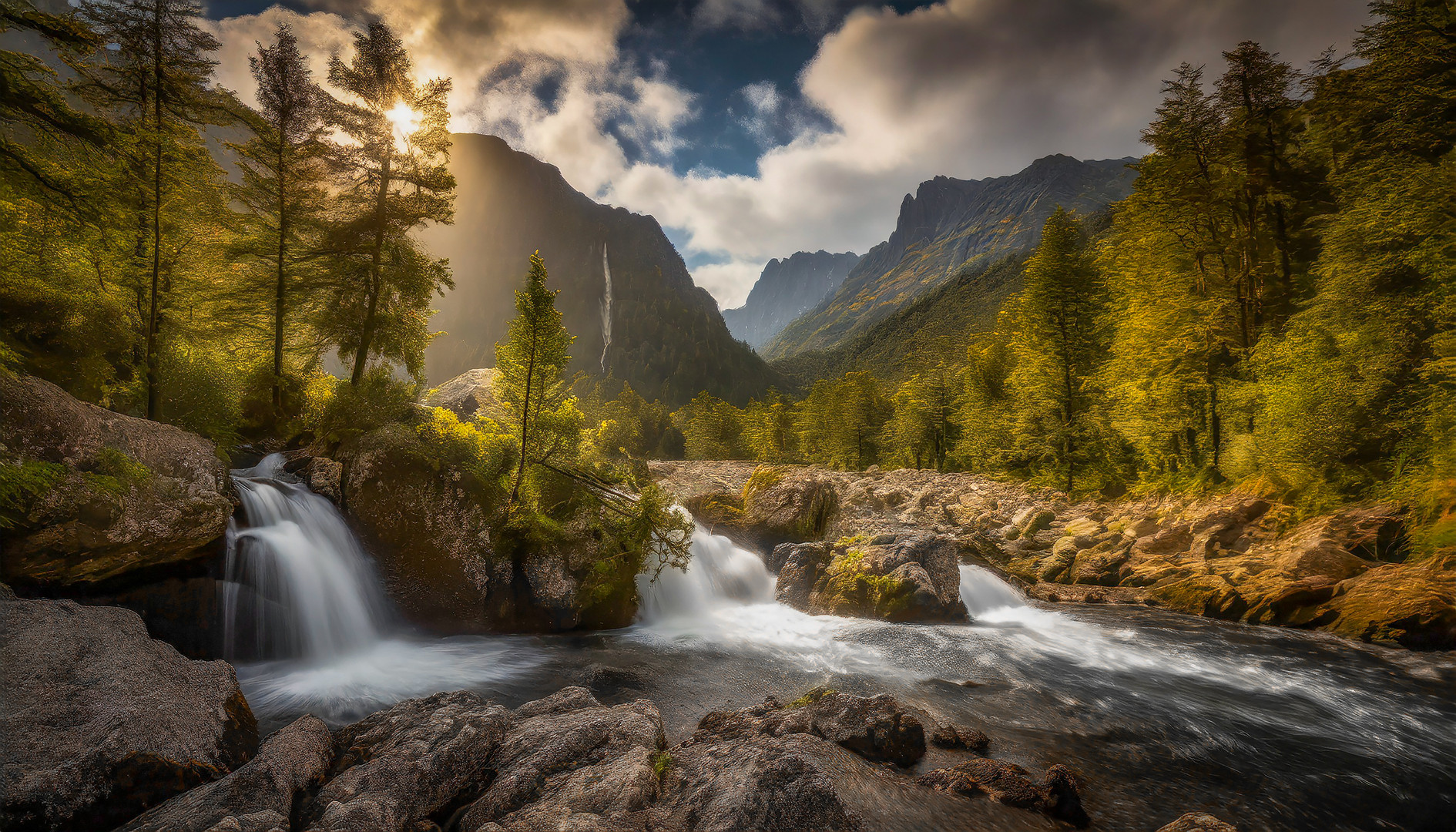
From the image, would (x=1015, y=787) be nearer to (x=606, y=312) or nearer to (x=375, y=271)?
(x=375, y=271)

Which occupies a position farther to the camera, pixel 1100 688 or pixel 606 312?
pixel 606 312

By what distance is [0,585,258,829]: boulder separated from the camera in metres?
4.23

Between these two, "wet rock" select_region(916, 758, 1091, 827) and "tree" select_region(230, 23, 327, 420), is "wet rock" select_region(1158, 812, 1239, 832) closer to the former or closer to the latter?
"wet rock" select_region(916, 758, 1091, 827)

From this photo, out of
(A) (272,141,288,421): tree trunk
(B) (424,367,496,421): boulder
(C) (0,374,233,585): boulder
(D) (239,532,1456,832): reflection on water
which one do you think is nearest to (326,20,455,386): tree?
(A) (272,141,288,421): tree trunk

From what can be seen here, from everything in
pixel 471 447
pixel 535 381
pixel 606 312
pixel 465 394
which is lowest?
pixel 471 447

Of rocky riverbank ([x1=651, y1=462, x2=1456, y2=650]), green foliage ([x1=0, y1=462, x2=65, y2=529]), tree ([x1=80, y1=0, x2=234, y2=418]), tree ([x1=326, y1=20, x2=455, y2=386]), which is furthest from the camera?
tree ([x1=326, y1=20, x2=455, y2=386])

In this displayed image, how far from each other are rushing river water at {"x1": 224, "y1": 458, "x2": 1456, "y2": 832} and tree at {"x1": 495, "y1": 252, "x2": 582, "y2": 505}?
4.72m

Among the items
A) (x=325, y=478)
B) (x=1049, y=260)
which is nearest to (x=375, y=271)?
(x=325, y=478)

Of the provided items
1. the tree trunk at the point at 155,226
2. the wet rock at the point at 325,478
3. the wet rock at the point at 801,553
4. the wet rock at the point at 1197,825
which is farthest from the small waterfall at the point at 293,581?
the wet rock at the point at 1197,825

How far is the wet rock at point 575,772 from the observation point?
13.4 feet

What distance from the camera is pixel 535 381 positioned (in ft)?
44.2

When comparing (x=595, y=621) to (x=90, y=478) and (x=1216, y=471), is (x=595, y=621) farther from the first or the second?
(x=1216, y=471)

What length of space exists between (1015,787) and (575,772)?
512 centimetres

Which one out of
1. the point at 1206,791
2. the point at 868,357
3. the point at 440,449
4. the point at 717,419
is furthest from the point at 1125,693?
the point at 868,357
